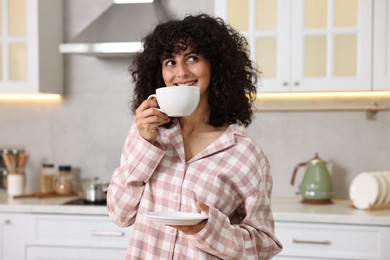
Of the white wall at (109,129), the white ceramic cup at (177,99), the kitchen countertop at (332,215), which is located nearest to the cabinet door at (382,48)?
the white wall at (109,129)

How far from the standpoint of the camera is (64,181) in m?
3.37

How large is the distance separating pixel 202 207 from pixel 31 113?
2.55 metres

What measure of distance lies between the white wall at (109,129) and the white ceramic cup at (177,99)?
6.64 ft

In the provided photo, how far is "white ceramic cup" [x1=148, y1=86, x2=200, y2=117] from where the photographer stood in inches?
50.9

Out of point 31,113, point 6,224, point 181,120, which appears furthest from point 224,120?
point 31,113

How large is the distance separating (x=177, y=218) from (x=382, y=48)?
6.53ft

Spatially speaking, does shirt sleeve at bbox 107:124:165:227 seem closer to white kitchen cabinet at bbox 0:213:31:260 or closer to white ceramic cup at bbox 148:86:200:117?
white ceramic cup at bbox 148:86:200:117

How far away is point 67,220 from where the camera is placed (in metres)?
2.89

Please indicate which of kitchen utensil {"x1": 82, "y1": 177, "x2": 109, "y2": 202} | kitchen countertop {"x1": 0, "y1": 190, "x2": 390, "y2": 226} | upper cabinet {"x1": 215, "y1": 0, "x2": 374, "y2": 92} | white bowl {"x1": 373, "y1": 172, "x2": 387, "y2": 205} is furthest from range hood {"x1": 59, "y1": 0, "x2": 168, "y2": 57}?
white bowl {"x1": 373, "y1": 172, "x2": 387, "y2": 205}

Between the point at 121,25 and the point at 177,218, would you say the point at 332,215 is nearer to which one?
the point at 121,25

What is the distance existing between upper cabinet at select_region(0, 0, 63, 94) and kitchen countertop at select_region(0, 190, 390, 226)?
608 mm

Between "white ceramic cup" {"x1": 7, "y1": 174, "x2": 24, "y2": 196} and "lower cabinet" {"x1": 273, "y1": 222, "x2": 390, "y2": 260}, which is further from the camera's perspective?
"white ceramic cup" {"x1": 7, "y1": 174, "x2": 24, "y2": 196}

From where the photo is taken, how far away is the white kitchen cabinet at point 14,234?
2.93 meters

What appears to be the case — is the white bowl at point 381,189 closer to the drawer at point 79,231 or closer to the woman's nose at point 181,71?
the drawer at point 79,231
